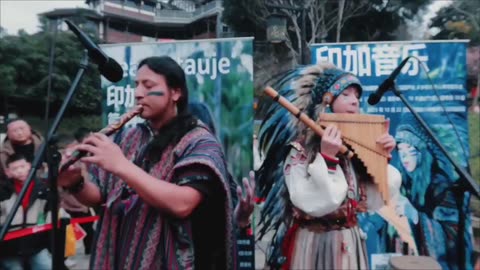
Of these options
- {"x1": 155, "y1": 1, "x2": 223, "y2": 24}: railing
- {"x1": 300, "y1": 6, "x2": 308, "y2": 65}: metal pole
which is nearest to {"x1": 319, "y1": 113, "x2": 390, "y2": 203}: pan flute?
{"x1": 300, "y1": 6, "x2": 308, "y2": 65}: metal pole

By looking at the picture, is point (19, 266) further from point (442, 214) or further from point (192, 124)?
point (442, 214)

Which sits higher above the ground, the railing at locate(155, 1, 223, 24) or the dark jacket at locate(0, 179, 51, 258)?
the railing at locate(155, 1, 223, 24)

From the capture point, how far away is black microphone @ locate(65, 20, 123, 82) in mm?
1547

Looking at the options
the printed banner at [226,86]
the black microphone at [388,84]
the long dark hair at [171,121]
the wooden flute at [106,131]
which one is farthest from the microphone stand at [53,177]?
the printed banner at [226,86]

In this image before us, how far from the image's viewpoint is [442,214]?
10.1ft

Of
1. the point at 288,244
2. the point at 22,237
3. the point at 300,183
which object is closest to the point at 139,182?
the point at 300,183

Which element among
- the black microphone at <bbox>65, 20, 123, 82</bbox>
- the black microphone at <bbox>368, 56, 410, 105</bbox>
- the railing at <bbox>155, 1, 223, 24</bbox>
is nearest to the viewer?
the black microphone at <bbox>65, 20, 123, 82</bbox>

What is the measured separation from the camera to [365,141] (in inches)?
79.4

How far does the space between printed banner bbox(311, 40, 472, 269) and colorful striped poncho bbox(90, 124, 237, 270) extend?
1615mm

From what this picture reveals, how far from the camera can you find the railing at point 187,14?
3.87m

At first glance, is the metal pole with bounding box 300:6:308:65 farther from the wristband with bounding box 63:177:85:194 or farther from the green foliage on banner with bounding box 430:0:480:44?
the green foliage on banner with bounding box 430:0:480:44

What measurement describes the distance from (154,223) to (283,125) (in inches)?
48.4

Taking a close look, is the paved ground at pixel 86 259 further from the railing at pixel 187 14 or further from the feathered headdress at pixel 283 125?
the railing at pixel 187 14

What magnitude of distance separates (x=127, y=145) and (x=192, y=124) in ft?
0.91
